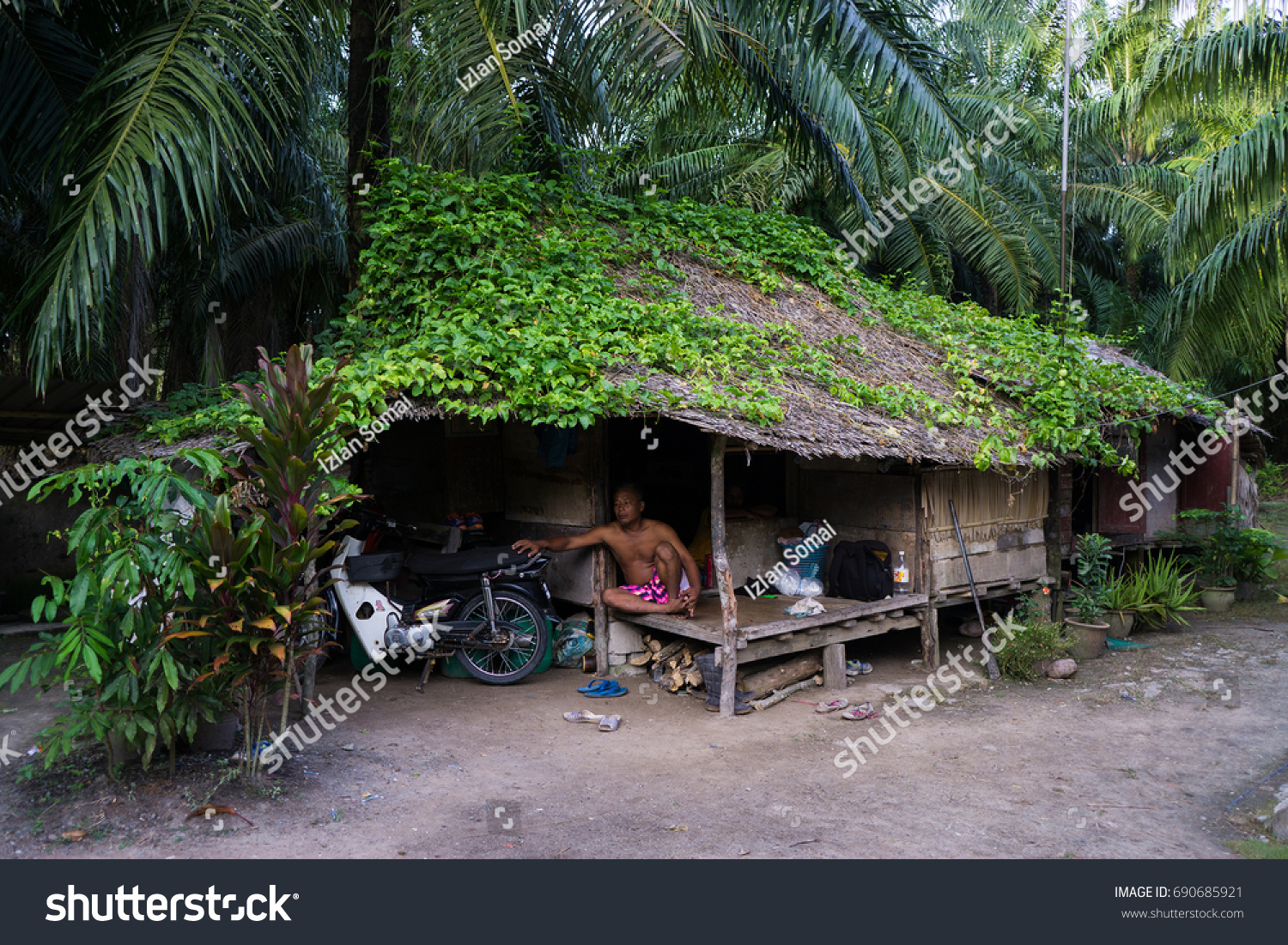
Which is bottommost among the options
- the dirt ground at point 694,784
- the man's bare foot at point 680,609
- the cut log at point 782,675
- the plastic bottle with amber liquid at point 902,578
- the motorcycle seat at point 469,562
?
the dirt ground at point 694,784

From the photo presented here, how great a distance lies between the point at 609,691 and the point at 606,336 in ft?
9.25

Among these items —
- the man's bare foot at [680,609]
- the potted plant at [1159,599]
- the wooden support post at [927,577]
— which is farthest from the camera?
the potted plant at [1159,599]

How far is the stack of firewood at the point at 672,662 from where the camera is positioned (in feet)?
24.3

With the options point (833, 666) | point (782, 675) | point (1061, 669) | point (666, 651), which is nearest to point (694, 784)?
point (782, 675)

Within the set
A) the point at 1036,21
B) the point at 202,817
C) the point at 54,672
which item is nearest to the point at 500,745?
the point at 202,817

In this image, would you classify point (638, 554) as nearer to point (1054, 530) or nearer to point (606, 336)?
point (606, 336)

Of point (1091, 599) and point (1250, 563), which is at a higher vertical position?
point (1250, 563)

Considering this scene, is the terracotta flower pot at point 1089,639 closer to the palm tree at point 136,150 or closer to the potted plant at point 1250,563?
the potted plant at point 1250,563

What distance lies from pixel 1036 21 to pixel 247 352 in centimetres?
1696

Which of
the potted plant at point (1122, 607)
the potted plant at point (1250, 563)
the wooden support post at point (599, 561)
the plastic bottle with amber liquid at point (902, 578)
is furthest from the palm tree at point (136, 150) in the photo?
the potted plant at point (1250, 563)

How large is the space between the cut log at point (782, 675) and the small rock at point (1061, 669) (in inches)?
80.4

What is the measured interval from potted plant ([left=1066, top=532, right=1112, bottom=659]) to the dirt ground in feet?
3.12

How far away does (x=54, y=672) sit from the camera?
8.27m

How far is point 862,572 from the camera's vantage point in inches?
325
